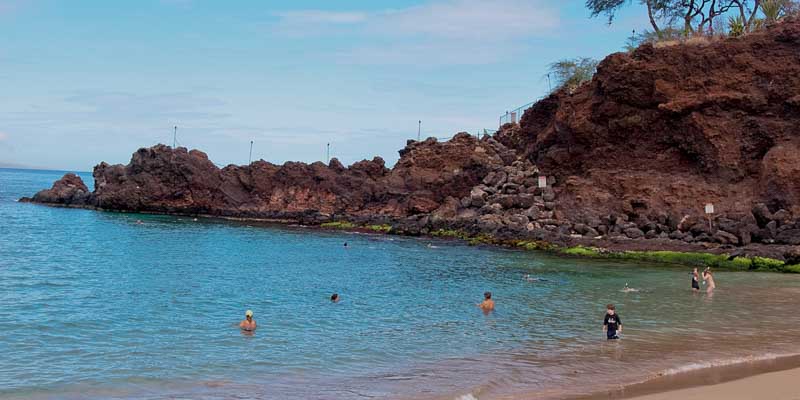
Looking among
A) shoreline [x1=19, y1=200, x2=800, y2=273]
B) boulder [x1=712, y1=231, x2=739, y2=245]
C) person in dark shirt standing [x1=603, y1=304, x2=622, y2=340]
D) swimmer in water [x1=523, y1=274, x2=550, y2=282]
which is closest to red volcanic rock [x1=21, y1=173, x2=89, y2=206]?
shoreline [x1=19, y1=200, x2=800, y2=273]

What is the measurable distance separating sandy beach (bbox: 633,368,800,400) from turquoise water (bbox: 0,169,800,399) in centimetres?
145

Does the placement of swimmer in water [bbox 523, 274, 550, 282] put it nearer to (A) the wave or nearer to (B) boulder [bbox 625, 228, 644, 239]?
(B) boulder [bbox 625, 228, 644, 239]

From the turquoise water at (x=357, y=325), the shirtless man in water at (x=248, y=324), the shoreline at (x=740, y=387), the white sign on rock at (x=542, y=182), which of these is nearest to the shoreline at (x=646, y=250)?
the turquoise water at (x=357, y=325)

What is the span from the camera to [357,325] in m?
21.3

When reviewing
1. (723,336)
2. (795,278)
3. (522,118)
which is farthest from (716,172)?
(723,336)

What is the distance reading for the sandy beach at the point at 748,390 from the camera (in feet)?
41.5

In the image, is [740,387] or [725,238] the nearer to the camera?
[740,387]

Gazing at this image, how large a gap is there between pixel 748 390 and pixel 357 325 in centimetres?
1138

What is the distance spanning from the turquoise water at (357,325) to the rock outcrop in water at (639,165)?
902 cm

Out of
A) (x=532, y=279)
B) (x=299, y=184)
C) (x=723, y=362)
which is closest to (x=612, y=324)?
(x=723, y=362)

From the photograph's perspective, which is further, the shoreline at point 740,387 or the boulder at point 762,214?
the boulder at point 762,214

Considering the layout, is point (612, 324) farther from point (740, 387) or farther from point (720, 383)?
point (740, 387)

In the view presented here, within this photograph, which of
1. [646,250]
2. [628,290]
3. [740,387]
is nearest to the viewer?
[740,387]

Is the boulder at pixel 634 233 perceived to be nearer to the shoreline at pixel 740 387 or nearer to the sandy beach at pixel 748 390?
the shoreline at pixel 740 387
